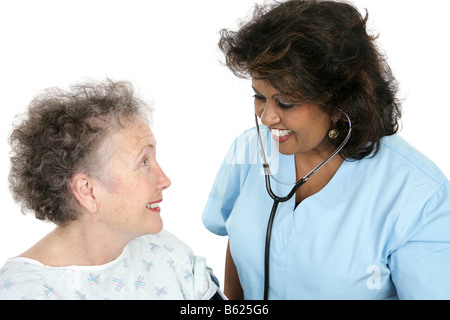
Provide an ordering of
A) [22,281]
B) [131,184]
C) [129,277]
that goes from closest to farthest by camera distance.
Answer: [22,281], [131,184], [129,277]

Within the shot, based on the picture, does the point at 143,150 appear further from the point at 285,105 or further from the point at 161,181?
the point at 285,105

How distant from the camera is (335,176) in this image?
63.6 inches

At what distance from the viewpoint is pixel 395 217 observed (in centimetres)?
146

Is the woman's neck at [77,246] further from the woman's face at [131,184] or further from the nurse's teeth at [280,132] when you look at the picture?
the nurse's teeth at [280,132]

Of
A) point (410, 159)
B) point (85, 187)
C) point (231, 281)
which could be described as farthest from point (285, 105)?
point (231, 281)

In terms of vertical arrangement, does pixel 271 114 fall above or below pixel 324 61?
below

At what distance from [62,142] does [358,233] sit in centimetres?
86

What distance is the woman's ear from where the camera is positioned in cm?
142

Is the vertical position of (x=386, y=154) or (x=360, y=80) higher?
(x=360, y=80)
